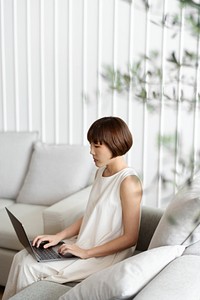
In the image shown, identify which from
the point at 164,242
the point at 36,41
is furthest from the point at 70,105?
the point at 164,242

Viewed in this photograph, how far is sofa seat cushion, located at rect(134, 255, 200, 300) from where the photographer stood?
4.75 feet

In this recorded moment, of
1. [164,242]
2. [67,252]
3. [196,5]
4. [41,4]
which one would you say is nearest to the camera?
[196,5]

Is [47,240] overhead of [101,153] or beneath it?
beneath

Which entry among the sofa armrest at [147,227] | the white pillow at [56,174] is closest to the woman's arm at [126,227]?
the sofa armrest at [147,227]

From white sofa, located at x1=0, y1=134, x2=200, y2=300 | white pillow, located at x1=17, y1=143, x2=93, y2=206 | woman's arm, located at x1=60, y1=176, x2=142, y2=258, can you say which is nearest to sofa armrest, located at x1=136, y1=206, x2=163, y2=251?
white sofa, located at x1=0, y1=134, x2=200, y2=300

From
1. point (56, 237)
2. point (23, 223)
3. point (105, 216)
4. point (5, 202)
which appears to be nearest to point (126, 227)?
point (105, 216)

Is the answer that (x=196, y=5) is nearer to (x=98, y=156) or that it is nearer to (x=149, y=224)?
(x=98, y=156)

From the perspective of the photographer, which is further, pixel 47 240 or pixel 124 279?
pixel 47 240

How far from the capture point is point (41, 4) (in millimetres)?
3551

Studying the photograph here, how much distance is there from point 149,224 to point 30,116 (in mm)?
1665

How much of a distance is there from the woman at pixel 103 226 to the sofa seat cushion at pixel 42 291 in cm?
7

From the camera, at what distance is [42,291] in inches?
76.0

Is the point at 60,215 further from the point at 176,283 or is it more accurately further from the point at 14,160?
the point at 176,283

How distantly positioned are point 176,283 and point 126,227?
0.60m
